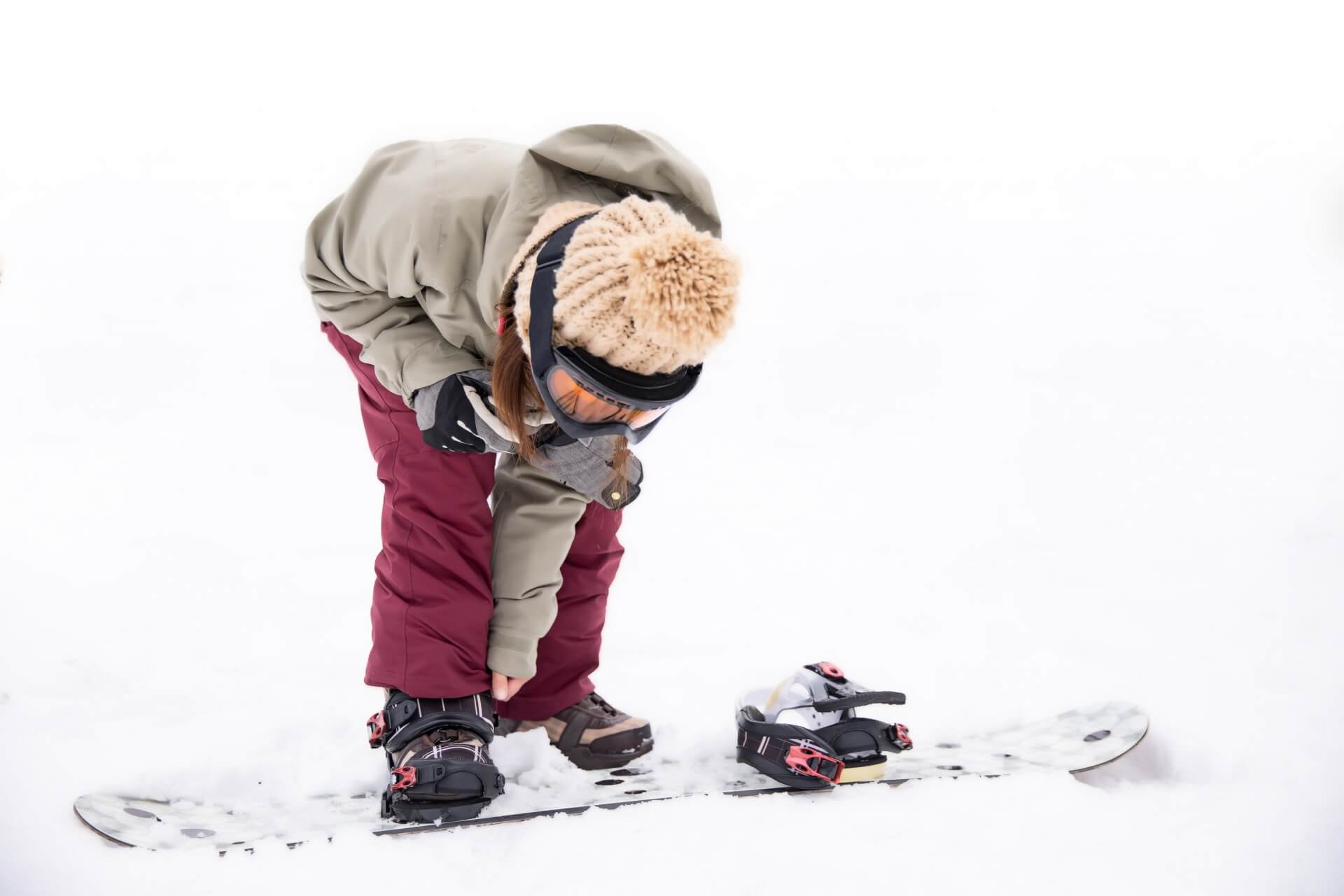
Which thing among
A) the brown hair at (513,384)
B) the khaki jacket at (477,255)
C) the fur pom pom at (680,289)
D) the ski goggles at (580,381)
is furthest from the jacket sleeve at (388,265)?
the fur pom pom at (680,289)

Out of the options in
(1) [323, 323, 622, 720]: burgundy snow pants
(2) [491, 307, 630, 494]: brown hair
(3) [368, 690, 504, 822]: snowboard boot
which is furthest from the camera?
(1) [323, 323, 622, 720]: burgundy snow pants

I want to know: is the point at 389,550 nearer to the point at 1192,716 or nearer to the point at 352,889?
the point at 352,889

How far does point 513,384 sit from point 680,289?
0.92ft

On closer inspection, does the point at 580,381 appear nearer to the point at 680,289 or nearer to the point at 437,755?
the point at 680,289

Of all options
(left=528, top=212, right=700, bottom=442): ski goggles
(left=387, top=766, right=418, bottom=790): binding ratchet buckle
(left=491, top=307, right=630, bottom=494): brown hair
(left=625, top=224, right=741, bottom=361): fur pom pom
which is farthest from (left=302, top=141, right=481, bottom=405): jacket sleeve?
(left=387, top=766, right=418, bottom=790): binding ratchet buckle

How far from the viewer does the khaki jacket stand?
1227 millimetres

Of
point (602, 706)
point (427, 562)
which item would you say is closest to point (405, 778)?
point (427, 562)

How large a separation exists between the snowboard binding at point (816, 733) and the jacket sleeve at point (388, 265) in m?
0.66

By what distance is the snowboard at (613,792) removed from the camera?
128 cm

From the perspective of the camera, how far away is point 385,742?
1418mm

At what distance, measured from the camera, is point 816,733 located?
1.48 m

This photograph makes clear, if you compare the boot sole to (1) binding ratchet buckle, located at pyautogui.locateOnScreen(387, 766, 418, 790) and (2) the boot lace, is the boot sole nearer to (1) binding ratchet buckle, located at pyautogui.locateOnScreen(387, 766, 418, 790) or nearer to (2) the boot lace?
(2) the boot lace

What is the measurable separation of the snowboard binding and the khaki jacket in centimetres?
34

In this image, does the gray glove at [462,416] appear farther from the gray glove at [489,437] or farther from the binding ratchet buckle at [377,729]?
the binding ratchet buckle at [377,729]
